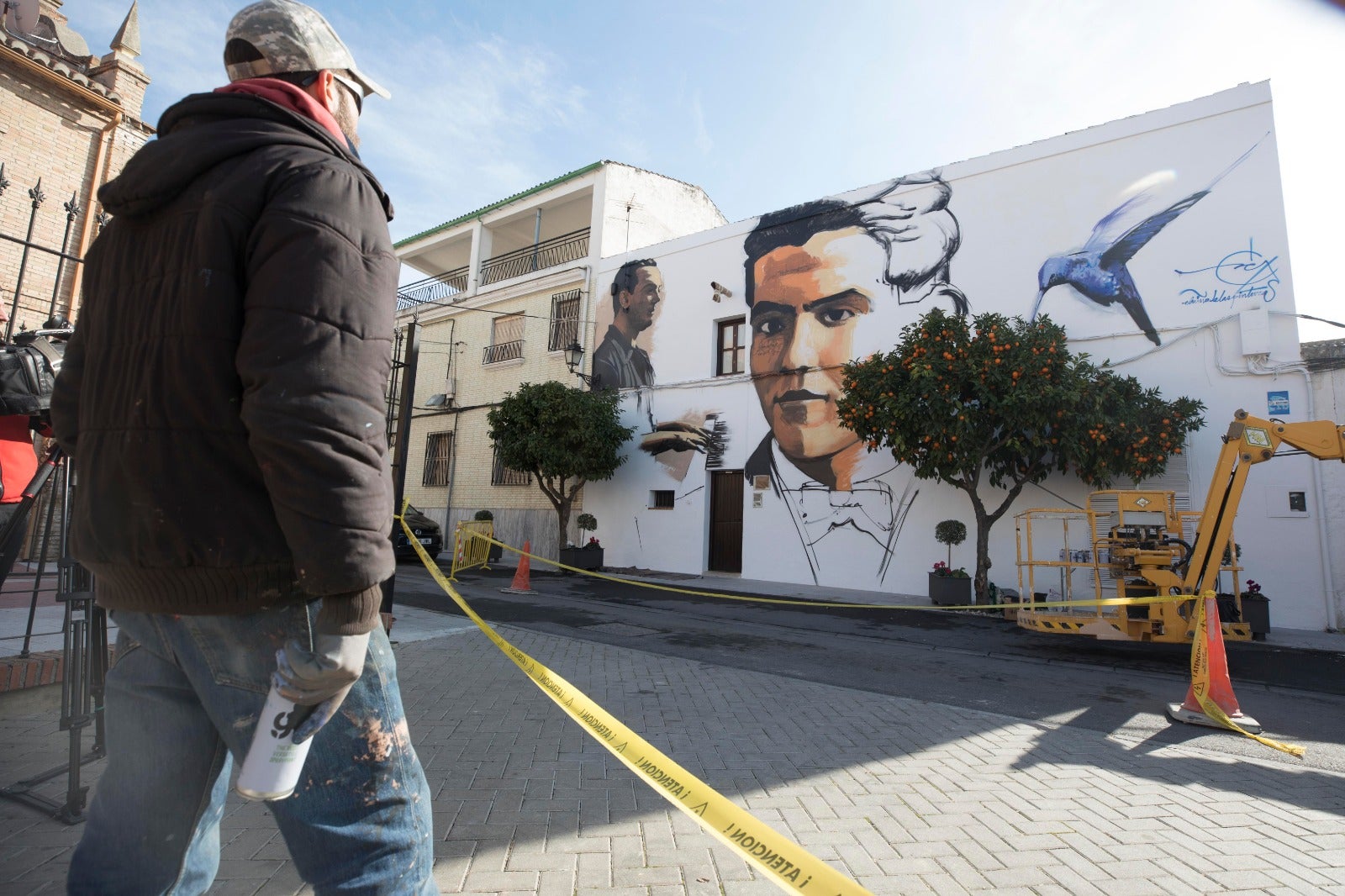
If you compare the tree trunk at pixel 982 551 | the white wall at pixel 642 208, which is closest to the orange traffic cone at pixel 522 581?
the tree trunk at pixel 982 551

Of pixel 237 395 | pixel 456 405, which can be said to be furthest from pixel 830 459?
pixel 237 395

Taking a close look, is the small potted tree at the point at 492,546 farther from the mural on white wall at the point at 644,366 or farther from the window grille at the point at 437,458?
the mural on white wall at the point at 644,366

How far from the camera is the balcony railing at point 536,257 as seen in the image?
69.4 ft

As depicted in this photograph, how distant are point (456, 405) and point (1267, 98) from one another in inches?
790

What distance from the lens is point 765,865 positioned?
150 cm

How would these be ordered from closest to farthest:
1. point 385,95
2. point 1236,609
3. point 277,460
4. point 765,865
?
point 277,460 < point 765,865 < point 385,95 < point 1236,609

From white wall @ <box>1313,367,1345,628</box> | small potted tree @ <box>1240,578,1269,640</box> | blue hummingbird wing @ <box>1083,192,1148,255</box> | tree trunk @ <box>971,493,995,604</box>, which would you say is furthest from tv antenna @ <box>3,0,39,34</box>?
white wall @ <box>1313,367,1345,628</box>

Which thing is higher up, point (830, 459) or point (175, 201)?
point (830, 459)

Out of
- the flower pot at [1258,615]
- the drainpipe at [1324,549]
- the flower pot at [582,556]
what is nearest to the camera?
the flower pot at [1258,615]

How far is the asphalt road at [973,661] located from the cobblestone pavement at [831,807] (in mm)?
642

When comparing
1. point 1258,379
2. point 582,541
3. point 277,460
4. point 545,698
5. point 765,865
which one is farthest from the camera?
point 582,541

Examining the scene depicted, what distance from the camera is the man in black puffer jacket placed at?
125 centimetres

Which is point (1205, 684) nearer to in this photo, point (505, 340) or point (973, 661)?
point (973, 661)

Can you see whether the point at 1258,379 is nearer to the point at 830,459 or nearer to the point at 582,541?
the point at 830,459
